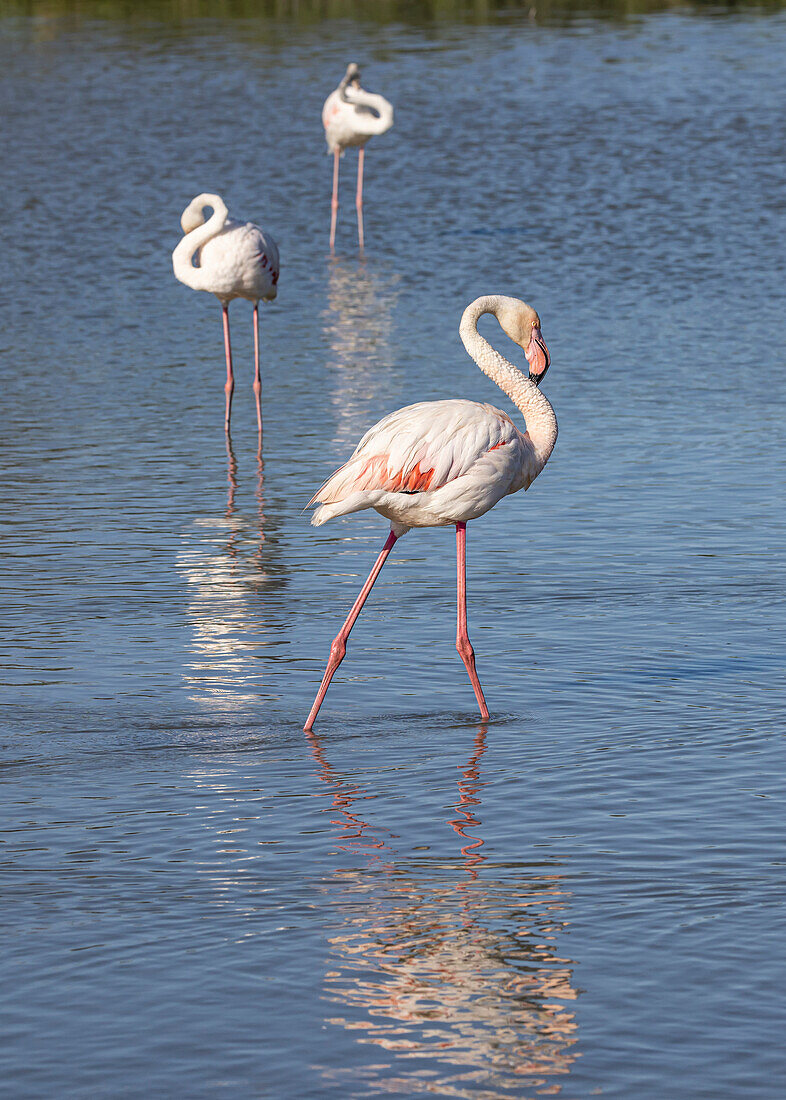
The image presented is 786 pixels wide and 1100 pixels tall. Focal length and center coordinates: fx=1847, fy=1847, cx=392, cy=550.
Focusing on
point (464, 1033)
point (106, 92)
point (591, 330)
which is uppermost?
point (106, 92)

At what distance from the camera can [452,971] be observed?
475 cm

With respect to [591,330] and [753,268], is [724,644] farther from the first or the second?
[753,268]

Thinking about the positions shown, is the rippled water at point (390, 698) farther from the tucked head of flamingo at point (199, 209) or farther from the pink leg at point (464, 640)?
the tucked head of flamingo at point (199, 209)

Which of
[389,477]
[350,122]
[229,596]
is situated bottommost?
[229,596]

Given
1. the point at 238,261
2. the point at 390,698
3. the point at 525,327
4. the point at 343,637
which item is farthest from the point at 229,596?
the point at 238,261

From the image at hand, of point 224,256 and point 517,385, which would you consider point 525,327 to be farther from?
point 224,256

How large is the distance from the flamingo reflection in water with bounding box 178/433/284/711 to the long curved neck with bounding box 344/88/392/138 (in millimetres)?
11313

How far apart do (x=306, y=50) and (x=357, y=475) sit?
31.4 m

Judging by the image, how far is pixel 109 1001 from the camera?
15.3 feet

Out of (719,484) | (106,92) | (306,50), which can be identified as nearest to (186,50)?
(306,50)

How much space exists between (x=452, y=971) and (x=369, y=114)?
59.2 feet

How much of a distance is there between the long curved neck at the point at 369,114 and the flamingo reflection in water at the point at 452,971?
1640 cm

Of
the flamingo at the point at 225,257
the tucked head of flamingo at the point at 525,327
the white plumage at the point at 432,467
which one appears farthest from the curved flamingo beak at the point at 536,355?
the flamingo at the point at 225,257

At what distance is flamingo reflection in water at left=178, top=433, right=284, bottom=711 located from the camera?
728cm
